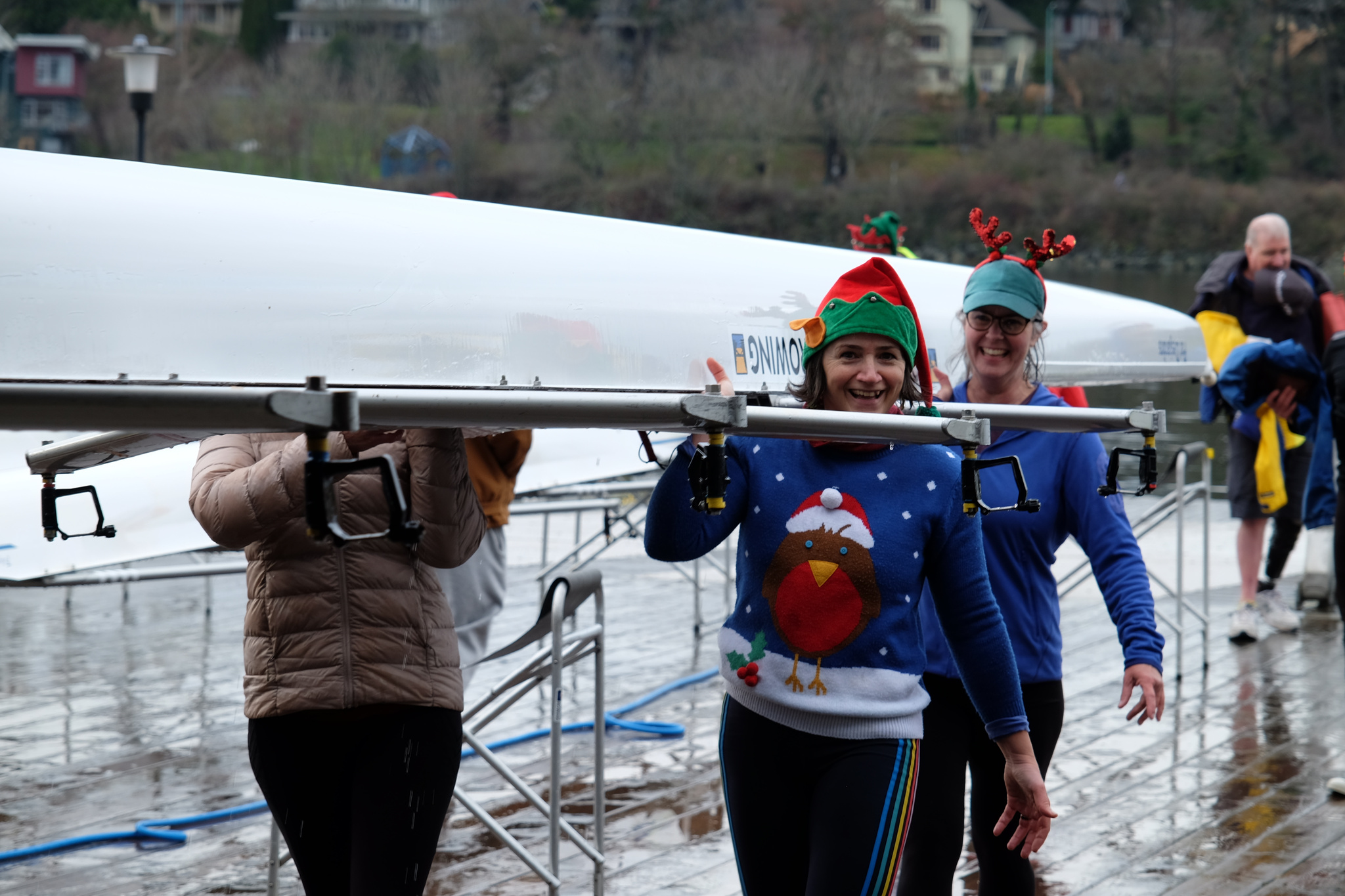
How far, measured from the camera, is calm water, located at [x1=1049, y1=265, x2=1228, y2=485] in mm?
22828

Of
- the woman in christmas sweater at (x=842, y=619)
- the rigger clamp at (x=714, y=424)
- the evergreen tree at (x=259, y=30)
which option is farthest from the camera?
the evergreen tree at (x=259, y=30)

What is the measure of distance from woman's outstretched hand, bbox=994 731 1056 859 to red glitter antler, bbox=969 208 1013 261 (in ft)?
4.18

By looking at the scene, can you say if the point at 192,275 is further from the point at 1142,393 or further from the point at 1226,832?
the point at 1142,393

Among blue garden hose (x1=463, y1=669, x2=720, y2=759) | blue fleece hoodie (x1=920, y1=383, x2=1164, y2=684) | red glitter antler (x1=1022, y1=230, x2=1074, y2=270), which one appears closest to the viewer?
blue fleece hoodie (x1=920, y1=383, x2=1164, y2=684)

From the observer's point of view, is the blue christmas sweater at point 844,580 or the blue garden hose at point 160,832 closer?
the blue christmas sweater at point 844,580

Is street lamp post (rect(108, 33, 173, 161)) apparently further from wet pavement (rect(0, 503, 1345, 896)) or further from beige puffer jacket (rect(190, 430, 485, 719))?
beige puffer jacket (rect(190, 430, 485, 719))

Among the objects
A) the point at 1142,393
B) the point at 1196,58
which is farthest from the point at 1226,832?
the point at 1196,58

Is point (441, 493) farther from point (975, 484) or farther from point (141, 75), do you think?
point (141, 75)

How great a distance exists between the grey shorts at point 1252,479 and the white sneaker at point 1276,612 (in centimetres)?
48

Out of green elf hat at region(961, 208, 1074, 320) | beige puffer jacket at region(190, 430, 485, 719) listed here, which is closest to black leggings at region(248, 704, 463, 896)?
beige puffer jacket at region(190, 430, 485, 719)

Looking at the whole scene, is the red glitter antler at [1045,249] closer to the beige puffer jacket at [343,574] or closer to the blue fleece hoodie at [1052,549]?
the blue fleece hoodie at [1052,549]

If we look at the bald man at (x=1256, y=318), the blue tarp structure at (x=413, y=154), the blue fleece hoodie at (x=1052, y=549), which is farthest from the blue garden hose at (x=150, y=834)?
the blue tarp structure at (x=413, y=154)

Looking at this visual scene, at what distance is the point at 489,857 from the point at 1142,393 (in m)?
31.1

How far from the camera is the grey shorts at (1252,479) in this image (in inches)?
333
